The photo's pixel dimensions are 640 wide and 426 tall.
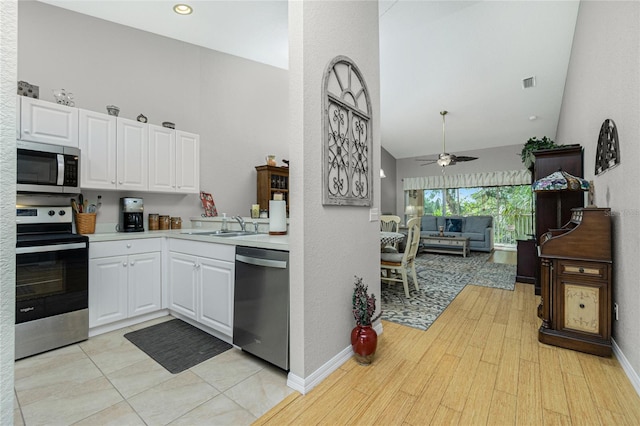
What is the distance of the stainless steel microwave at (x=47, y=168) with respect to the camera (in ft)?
7.66

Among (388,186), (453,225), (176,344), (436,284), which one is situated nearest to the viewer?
(176,344)

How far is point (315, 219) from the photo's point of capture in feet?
6.06

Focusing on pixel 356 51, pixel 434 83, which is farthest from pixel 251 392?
pixel 434 83

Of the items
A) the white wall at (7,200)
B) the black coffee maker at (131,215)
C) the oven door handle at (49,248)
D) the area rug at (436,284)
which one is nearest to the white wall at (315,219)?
the area rug at (436,284)

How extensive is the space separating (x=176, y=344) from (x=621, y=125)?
398cm

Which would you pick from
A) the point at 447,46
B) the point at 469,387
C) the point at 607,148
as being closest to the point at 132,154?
the point at 469,387

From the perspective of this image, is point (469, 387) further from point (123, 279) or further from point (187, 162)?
point (187, 162)

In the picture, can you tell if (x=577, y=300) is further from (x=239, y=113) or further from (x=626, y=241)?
(x=239, y=113)

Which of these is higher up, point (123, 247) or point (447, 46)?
point (447, 46)

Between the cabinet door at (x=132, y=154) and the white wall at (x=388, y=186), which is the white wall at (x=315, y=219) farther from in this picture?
the white wall at (x=388, y=186)

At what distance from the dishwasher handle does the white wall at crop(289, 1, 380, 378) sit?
0.11 meters

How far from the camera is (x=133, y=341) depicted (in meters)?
2.43

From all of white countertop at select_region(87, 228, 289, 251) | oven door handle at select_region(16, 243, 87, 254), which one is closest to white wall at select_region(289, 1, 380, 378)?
white countertop at select_region(87, 228, 289, 251)

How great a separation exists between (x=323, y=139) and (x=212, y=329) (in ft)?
6.27
